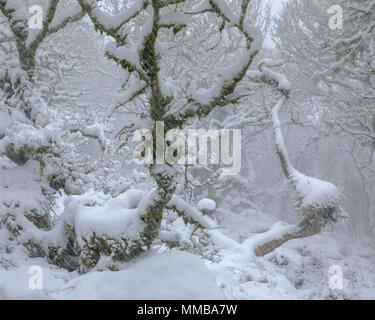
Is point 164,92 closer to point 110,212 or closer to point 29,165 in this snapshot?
point 110,212

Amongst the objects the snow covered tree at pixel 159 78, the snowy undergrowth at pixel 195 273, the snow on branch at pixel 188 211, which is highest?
the snow covered tree at pixel 159 78

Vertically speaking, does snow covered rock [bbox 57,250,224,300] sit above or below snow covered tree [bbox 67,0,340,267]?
below

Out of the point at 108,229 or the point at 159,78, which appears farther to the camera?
the point at 108,229

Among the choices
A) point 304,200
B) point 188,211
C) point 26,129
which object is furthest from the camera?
point 304,200

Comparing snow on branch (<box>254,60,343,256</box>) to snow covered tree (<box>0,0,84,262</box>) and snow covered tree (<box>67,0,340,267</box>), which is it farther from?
snow covered tree (<box>0,0,84,262</box>)

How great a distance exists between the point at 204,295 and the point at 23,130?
3.77 m

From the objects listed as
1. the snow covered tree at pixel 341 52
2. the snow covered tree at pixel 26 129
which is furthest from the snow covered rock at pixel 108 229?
the snow covered tree at pixel 341 52

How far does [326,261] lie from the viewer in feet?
34.6

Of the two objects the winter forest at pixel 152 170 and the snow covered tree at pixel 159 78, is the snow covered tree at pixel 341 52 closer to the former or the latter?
the winter forest at pixel 152 170

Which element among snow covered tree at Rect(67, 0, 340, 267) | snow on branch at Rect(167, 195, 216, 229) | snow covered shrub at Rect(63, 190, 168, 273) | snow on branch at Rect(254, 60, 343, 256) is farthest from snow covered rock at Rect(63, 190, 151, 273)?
snow on branch at Rect(254, 60, 343, 256)

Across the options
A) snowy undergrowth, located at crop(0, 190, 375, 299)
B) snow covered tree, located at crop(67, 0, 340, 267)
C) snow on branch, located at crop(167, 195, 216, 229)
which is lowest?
snowy undergrowth, located at crop(0, 190, 375, 299)

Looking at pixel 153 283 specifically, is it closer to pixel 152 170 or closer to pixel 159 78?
pixel 152 170

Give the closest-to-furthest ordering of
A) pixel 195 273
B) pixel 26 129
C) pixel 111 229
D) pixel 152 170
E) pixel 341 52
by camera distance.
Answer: pixel 195 273 < pixel 152 170 < pixel 111 229 < pixel 26 129 < pixel 341 52

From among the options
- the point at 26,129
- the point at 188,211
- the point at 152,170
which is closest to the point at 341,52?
the point at 188,211
